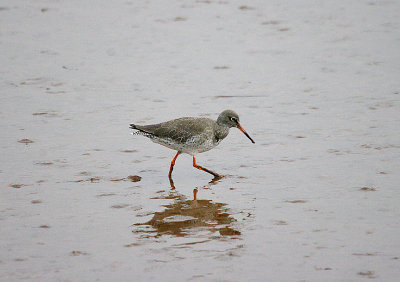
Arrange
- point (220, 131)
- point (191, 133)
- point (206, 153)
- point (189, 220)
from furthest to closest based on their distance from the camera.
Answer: point (206, 153) < point (220, 131) < point (191, 133) < point (189, 220)

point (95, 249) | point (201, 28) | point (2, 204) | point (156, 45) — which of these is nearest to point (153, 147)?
point (2, 204)

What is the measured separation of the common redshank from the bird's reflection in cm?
111

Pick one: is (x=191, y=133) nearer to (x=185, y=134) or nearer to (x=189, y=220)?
(x=185, y=134)

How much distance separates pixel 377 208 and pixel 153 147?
4694mm

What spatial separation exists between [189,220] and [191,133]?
7.00ft

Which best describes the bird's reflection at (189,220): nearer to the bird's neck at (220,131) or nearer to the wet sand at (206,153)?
the wet sand at (206,153)

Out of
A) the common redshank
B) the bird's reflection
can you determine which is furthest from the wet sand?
the common redshank

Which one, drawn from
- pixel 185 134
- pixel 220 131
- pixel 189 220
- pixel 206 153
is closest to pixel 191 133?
pixel 185 134

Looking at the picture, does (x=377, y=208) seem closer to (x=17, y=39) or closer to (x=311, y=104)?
(x=311, y=104)

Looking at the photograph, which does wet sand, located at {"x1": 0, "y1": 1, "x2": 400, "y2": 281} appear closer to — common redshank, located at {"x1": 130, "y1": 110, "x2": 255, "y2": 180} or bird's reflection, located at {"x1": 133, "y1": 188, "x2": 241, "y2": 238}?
bird's reflection, located at {"x1": 133, "y1": 188, "x2": 241, "y2": 238}

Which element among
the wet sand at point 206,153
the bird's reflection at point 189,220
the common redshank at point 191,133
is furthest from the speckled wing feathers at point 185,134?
the bird's reflection at point 189,220

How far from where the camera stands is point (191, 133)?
38.4ft

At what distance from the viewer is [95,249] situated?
9.01 metres

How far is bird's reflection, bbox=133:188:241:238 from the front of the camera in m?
9.55
